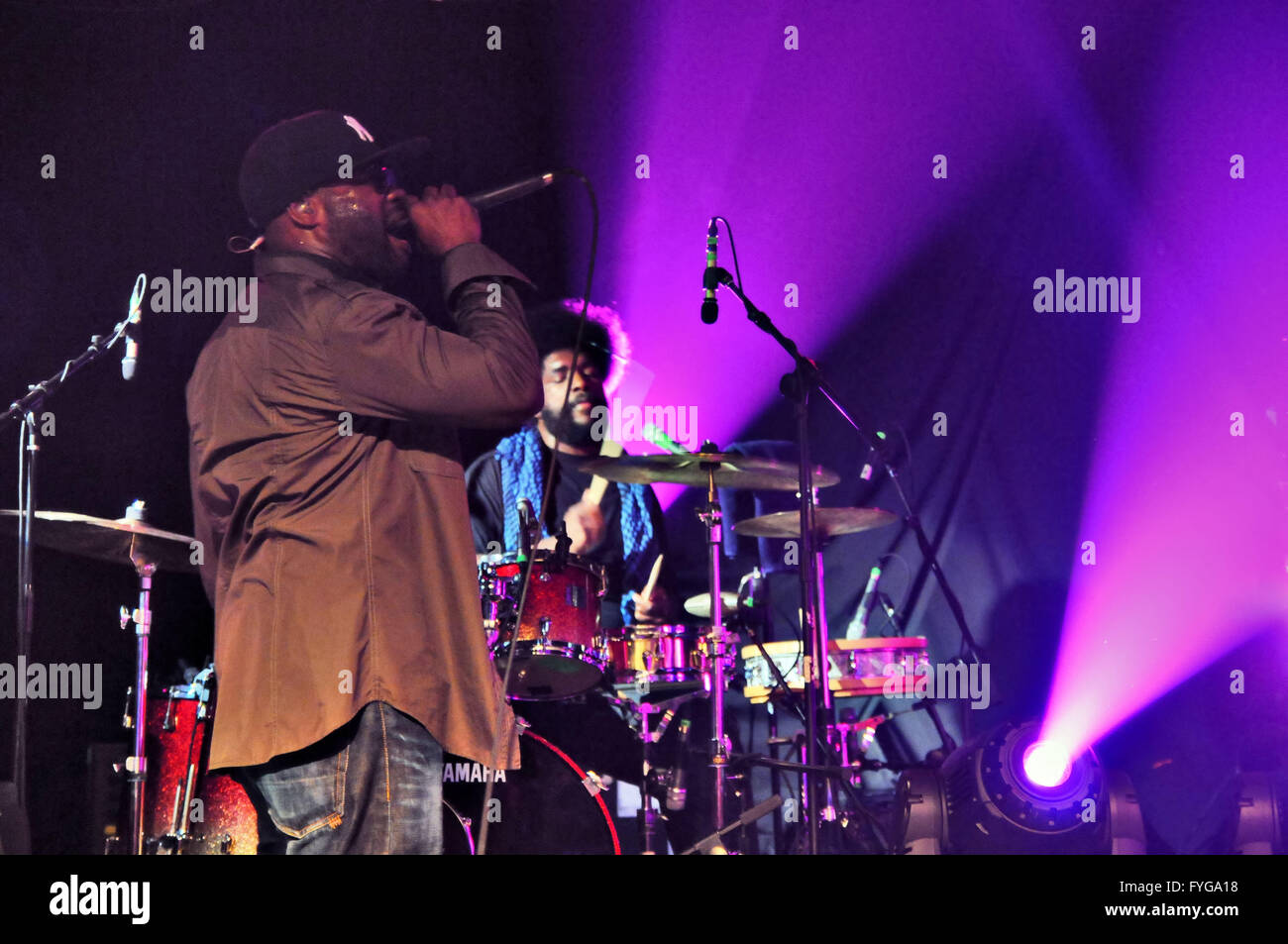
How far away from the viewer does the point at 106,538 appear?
13.6 ft

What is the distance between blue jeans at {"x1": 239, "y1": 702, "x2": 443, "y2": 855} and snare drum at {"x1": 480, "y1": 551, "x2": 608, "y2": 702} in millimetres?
1890

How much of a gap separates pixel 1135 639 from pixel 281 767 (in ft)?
12.8

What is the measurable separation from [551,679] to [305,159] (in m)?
2.25

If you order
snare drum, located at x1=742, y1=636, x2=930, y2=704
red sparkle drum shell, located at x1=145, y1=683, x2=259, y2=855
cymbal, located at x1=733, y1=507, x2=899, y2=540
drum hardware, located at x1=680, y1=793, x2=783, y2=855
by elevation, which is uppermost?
cymbal, located at x1=733, y1=507, x2=899, y2=540

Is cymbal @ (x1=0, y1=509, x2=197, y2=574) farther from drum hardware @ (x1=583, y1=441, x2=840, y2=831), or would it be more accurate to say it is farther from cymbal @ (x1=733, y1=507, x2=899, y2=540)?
cymbal @ (x1=733, y1=507, x2=899, y2=540)

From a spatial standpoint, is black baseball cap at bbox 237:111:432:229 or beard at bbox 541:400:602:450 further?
beard at bbox 541:400:602:450

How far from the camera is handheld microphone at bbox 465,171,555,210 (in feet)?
7.78

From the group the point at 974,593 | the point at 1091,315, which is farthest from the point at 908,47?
the point at 974,593

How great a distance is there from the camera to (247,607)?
2039mm

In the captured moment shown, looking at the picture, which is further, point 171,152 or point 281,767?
point 171,152

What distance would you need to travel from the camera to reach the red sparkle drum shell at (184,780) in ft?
14.0

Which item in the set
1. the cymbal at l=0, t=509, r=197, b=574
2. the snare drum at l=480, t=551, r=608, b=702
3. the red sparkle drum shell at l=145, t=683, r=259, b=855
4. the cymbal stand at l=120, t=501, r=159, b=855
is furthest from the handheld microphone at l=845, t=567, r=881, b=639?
the cymbal stand at l=120, t=501, r=159, b=855

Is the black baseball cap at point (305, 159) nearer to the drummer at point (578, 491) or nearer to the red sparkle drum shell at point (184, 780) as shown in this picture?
the red sparkle drum shell at point (184, 780)

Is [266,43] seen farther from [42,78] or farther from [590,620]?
[590,620]
